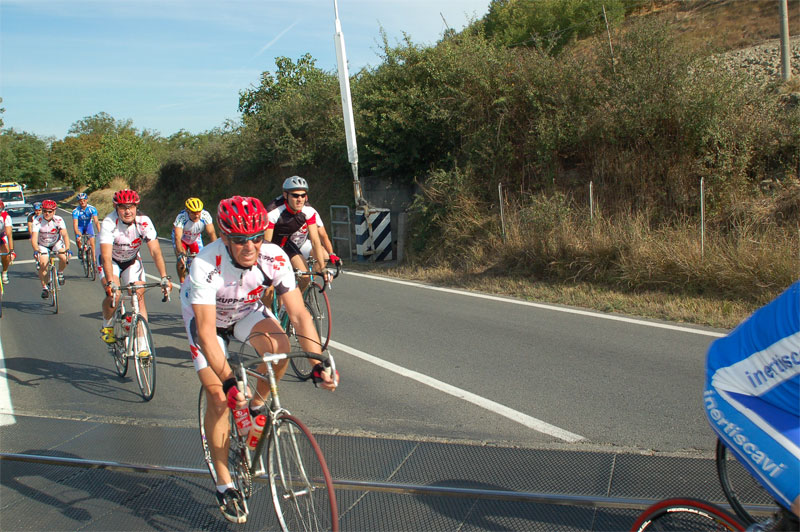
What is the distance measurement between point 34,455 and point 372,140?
43.7ft

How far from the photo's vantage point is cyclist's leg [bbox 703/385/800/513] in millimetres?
2170

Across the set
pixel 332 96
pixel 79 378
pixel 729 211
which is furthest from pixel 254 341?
pixel 332 96

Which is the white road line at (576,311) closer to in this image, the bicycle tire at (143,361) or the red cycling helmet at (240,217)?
the red cycling helmet at (240,217)

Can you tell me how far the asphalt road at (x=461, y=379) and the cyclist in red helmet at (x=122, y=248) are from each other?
97 cm

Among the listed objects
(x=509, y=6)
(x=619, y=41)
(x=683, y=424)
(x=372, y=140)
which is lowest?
(x=683, y=424)

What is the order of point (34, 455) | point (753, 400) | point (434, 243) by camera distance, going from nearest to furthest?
point (753, 400)
point (34, 455)
point (434, 243)

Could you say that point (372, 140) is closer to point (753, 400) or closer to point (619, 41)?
point (619, 41)

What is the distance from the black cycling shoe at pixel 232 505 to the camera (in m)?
3.60

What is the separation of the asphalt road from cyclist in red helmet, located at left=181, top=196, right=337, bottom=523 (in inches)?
65.1

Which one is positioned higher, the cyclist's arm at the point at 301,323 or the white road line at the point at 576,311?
the cyclist's arm at the point at 301,323

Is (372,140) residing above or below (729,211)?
above

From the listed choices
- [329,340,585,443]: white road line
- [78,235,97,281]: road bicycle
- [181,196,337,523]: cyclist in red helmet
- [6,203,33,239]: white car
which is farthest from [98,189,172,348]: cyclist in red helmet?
[6,203,33,239]: white car

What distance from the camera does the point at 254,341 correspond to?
151 inches

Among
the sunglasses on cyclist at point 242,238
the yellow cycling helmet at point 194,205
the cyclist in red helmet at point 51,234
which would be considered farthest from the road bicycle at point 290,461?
the cyclist in red helmet at point 51,234
